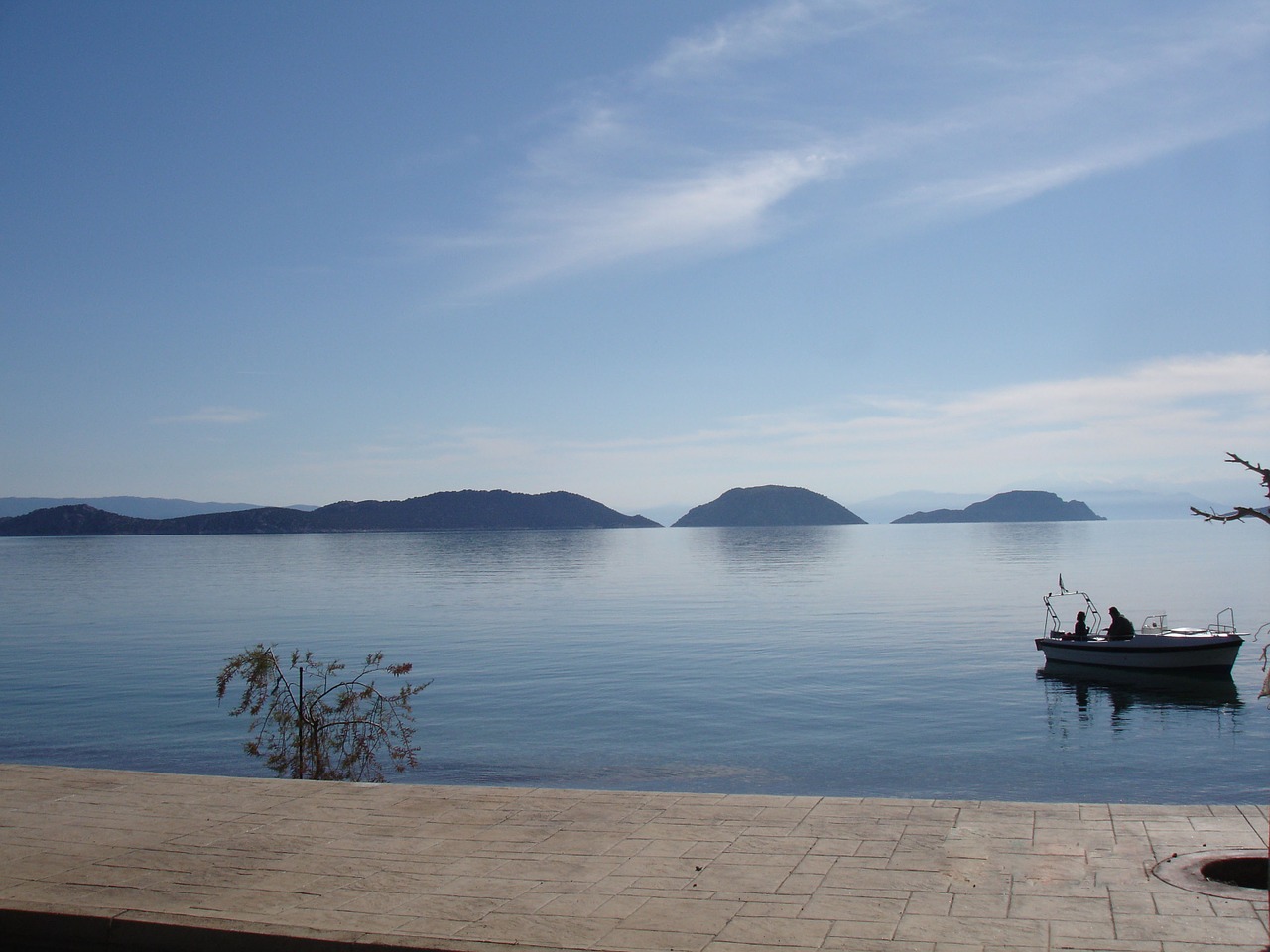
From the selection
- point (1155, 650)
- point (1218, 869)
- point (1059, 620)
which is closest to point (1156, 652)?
point (1155, 650)

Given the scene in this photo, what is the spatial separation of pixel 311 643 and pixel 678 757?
2239cm

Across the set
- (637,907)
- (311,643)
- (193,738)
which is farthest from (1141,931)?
(311,643)

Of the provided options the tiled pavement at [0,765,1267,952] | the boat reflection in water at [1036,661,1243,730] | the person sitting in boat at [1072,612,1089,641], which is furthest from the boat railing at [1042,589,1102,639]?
the tiled pavement at [0,765,1267,952]

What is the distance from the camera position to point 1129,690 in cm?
2958

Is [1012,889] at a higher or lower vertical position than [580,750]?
higher

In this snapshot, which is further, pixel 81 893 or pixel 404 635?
pixel 404 635

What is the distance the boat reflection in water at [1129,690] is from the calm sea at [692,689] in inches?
5.5

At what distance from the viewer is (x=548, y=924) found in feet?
19.0

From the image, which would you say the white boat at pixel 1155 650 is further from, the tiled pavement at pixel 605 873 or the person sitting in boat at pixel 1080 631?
the tiled pavement at pixel 605 873

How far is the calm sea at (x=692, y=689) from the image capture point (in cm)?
1916

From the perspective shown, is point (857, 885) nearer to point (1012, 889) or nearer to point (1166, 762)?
point (1012, 889)

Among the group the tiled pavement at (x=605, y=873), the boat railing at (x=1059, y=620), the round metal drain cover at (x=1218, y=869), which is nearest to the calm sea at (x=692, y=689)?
the boat railing at (x=1059, y=620)

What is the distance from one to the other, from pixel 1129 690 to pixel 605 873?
89.8ft

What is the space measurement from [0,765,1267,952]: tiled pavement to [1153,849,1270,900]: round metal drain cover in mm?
128
